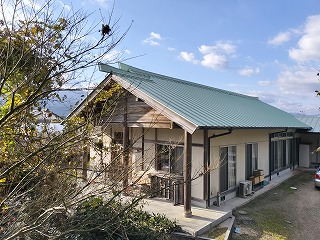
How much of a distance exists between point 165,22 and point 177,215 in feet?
18.8

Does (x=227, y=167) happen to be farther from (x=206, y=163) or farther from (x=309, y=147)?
(x=309, y=147)

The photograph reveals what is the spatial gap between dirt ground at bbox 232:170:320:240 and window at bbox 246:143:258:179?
124 centimetres

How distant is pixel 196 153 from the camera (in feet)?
32.5

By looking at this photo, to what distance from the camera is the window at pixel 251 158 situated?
41.7ft

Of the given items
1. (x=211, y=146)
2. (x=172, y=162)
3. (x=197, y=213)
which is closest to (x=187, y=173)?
(x=197, y=213)

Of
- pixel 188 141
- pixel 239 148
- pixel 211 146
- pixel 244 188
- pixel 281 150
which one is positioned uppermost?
pixel 188 141

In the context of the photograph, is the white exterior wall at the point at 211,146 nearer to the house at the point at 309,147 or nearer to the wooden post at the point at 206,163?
the wooden post at the point at 206,163

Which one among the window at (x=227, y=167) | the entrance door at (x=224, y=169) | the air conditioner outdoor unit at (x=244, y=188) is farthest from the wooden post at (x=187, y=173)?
the air conditioner outdoor unit at (x=244, y=188)

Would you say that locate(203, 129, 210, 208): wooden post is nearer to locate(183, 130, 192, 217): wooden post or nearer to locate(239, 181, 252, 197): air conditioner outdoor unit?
locate(183, 130, 192, 217): wooden post

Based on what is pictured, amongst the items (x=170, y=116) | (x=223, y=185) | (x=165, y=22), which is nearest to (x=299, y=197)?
(x=223, y=185)

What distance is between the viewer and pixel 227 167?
1103 centimetres

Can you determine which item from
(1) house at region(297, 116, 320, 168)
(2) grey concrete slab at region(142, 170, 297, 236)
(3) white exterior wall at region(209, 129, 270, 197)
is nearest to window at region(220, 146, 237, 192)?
(3) white exterior wall at region(209, 129, 270, 197)

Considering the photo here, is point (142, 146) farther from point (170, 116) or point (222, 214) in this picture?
point (222, 214)

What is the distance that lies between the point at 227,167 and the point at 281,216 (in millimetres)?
2570
